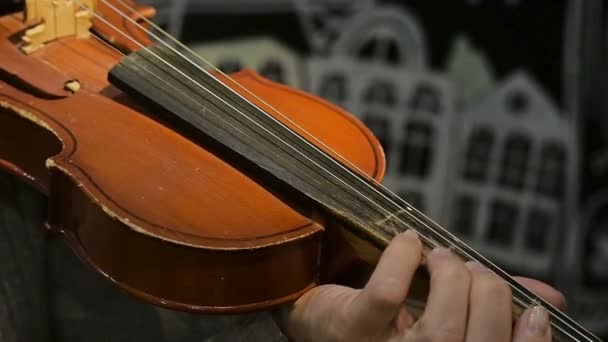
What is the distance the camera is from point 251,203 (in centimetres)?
63

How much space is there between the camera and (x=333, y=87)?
155 centimetres

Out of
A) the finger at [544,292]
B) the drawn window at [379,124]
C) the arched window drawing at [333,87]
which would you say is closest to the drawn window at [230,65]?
the arched window drawing at [333,87]

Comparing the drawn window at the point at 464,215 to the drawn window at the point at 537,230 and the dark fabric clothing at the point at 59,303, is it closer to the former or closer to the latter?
the drawn window at the point at 537,230

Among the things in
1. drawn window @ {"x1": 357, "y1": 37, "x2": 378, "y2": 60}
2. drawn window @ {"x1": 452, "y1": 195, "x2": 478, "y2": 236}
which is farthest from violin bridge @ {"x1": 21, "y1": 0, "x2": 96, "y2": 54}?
drawn window @ {"x1": 452, "y1": 195, "x2": 478, "y2": 236}

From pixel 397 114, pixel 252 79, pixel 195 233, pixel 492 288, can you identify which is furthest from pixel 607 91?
pixel 195 233


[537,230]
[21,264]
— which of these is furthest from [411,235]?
[537,230]

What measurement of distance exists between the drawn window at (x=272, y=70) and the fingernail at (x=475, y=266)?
0.93 meters

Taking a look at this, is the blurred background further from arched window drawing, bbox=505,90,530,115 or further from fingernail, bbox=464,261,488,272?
fingernail, bbox=464,261,488,272

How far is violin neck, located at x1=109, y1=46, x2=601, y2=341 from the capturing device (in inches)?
24.7

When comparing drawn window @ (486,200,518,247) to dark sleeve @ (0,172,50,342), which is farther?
drawn window @ (486,200,518,247)

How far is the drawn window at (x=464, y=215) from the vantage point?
163 centimetres

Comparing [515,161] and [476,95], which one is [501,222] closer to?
[515,161]

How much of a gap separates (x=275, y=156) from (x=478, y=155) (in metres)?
1.02

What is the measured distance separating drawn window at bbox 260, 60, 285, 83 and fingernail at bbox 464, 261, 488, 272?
3.04 feet
